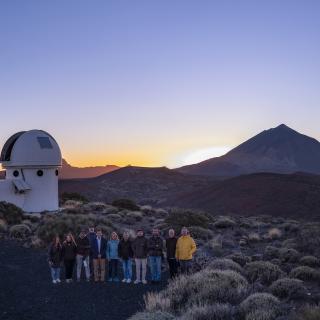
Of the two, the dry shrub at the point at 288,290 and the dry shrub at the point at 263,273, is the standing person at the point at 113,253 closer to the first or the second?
the dry shrub at the point at 263,273

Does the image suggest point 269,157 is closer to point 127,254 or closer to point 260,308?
point 127,254

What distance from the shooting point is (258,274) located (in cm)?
1271

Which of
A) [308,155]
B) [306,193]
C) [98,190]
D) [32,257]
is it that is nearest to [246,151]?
[308,155]

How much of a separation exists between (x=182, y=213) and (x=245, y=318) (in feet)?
59.7

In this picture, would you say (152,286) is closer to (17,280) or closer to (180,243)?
(180,243)

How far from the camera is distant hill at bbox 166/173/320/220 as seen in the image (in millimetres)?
53156

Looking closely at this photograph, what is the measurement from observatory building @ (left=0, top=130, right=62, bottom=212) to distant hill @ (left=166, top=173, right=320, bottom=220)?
27.0m

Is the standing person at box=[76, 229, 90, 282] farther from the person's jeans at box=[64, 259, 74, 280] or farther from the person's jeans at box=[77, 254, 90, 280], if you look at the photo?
the person's jeans at box=[64, 259, 74, 280]

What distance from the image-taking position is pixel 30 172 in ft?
96.2

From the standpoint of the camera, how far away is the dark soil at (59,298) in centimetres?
957

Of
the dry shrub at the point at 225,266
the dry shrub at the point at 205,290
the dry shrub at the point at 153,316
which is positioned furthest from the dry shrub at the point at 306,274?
the dry shrub at the point at 153,316

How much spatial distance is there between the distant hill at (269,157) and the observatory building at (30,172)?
116m

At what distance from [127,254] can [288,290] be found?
4156 millimetres

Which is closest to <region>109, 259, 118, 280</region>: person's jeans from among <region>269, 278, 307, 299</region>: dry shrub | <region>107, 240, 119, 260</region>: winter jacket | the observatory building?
<region>107, 240, 119, 260</region>: winter jacket
